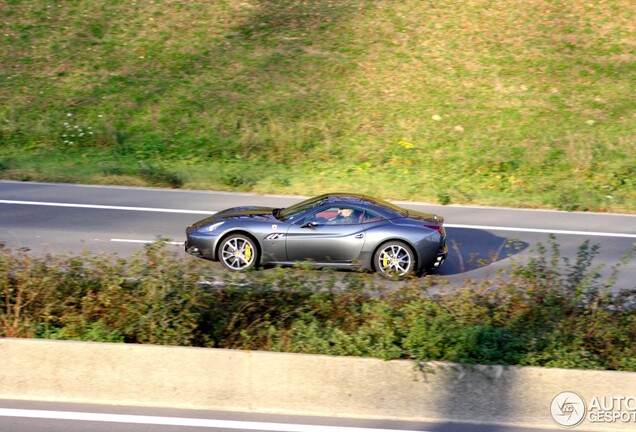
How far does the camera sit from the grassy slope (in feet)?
63.8

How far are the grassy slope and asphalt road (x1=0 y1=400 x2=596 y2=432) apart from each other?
1115cm

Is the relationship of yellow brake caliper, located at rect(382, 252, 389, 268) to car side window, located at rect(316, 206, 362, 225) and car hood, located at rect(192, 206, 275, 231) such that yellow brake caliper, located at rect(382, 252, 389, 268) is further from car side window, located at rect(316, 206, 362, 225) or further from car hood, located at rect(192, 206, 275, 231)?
car hood, located at rect(192, 206, 275, 231)

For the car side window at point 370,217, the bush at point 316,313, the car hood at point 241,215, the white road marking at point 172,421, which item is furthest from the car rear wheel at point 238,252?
the white road marking at point 172,421

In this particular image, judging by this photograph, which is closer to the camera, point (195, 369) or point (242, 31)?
point (195, 369)

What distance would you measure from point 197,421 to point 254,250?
604cm

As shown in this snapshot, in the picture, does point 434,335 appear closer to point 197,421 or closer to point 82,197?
point 197,421

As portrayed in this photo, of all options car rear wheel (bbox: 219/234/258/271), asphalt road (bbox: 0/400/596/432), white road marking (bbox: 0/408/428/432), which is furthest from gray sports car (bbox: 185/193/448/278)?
white road marking (bbox: 0/408/428/432)

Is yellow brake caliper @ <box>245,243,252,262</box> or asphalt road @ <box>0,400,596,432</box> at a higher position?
yellow brake caliper @ <box>245,243,252,262</box>

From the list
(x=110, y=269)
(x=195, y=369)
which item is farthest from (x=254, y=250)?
(x=195, y=369)

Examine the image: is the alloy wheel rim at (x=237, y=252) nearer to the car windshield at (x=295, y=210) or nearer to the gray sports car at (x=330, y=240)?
the gray sports car at (x=330, y=240)

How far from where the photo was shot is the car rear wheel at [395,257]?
1259cm

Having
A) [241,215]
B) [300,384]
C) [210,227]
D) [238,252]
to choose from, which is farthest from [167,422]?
[241,215]

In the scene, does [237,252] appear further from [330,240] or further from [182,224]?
[182,224]

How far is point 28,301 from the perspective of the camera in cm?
829
